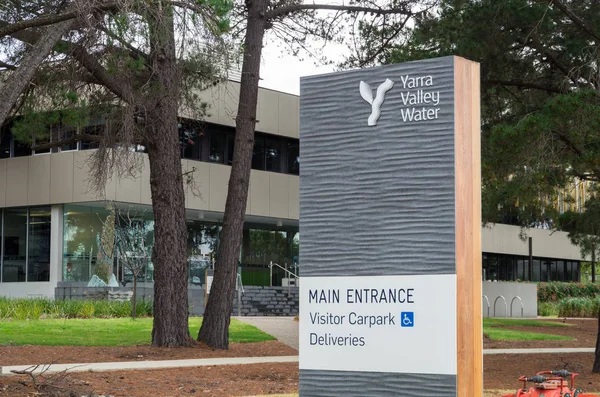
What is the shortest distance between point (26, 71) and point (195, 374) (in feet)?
17.0

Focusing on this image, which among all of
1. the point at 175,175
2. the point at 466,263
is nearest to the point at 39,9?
the point at 175,175

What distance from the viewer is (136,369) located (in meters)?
13.6

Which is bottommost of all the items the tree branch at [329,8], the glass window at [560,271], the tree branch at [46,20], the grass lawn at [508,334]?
the grass lawn at [508,334]

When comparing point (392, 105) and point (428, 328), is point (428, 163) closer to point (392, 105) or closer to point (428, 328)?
point (392, 105)

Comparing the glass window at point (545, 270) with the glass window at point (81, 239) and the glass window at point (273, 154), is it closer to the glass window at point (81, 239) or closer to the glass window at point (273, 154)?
the glass window at point (273, 154)

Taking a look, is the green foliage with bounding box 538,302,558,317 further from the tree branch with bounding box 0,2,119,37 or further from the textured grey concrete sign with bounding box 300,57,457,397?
the textured grey concrete sign with bounding box 300,57,457,397

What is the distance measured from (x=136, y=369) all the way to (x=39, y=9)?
5.84 m

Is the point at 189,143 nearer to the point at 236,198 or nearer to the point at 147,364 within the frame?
the point at 236,198

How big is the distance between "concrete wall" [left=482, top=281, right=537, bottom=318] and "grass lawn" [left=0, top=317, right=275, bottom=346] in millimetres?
17911

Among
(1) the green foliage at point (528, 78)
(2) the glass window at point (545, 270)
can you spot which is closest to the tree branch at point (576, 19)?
(1) the green foliage at point (528, 78)

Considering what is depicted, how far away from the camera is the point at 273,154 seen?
1459 inches

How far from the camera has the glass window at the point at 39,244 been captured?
3231 cm

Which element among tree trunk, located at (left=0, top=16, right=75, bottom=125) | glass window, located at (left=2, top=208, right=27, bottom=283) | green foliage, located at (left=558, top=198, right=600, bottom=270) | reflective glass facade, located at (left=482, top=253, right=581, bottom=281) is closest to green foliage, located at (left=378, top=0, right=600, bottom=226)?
green foliage, located at (left=558, top=198, right=600, bottom=270)

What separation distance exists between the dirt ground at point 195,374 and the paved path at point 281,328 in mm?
1014
